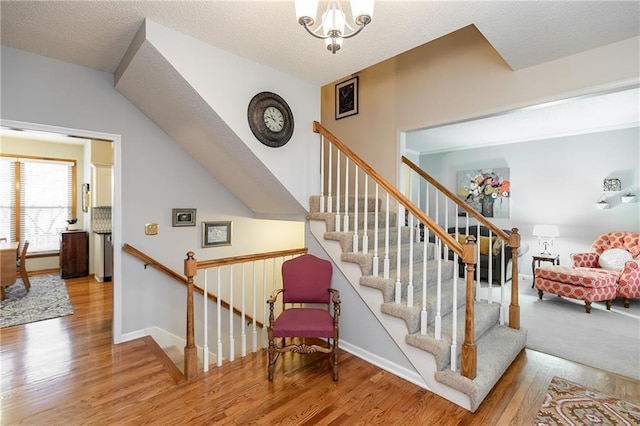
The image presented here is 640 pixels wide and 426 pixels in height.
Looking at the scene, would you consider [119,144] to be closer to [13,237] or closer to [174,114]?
[174,114]

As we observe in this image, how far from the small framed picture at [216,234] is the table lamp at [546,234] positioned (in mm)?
5370

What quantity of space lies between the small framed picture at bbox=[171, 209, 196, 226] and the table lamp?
5784 millimetres

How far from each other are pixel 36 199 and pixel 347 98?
21.7 ft

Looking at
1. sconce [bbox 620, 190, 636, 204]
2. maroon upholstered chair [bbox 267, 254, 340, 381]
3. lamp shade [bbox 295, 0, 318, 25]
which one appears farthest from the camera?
sconce [bbox 620, 190, 636, 204]

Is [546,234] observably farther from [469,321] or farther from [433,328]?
[469,321]

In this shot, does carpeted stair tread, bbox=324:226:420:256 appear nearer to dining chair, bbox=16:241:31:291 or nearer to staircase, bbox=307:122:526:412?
staircase, bbox=307:122:526:412

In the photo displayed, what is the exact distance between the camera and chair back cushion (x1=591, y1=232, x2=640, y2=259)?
454cm

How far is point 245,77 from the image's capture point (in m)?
2.76

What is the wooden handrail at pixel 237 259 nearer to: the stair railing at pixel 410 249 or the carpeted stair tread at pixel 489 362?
the stair railing at pixel 410 249

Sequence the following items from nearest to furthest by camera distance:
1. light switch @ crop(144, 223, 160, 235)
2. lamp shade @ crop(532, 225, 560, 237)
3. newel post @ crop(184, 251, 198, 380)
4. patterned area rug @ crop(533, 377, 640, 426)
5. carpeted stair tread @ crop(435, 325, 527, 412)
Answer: patterned area rug @ crop(533, 377, 640, 426) < carpeted stair tread @ crop(435, 325, 527, 412) < newel post @ crop(184, 251, 198, 380) < light switch @ crop(144, 223, 160, 235) < lamp shade @ crop(532, 225, 560, 237)

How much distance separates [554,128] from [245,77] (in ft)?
17.9

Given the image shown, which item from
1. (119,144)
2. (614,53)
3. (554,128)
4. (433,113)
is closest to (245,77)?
(119,144)

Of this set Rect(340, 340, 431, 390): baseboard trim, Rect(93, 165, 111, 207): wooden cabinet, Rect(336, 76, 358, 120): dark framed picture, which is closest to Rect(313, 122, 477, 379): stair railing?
Rect(340, 340, 431, 390): baseboard trim

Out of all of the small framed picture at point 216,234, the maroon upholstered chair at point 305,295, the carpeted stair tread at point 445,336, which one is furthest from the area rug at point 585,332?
the small framed picture at point 216,234
